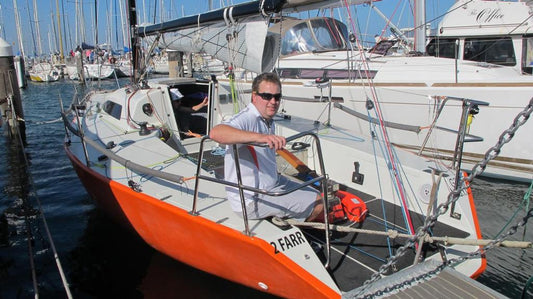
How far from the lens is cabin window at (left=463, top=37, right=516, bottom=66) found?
32.6 feet

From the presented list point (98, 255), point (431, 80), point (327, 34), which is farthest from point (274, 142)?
point (327, 34)

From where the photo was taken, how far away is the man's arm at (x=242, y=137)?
2686 millimetres

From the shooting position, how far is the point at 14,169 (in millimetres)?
9070

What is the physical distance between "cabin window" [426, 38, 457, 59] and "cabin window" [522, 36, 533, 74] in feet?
5.60

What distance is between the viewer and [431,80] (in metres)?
8.48

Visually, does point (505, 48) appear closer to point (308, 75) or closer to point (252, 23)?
point (308, 75)

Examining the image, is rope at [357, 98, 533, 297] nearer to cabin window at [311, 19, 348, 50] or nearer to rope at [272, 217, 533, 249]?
rope at [272, 217, 533, 249]

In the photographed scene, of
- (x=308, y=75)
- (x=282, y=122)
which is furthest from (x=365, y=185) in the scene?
(x=308, y=75)

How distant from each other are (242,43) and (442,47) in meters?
8.51

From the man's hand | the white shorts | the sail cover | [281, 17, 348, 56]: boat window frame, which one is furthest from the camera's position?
[281, 17, 348, 56]: boat window frame

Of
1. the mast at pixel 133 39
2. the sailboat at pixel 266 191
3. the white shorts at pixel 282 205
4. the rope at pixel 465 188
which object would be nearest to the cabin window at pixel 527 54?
the sailboat at pixel 266 191

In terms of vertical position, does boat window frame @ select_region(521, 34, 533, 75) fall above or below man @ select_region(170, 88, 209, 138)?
above

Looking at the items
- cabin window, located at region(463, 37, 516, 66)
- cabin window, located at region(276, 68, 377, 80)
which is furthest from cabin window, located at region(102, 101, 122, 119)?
cabin window, located at region(463, 37, 516, 66)

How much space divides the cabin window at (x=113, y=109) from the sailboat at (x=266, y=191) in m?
0.04
